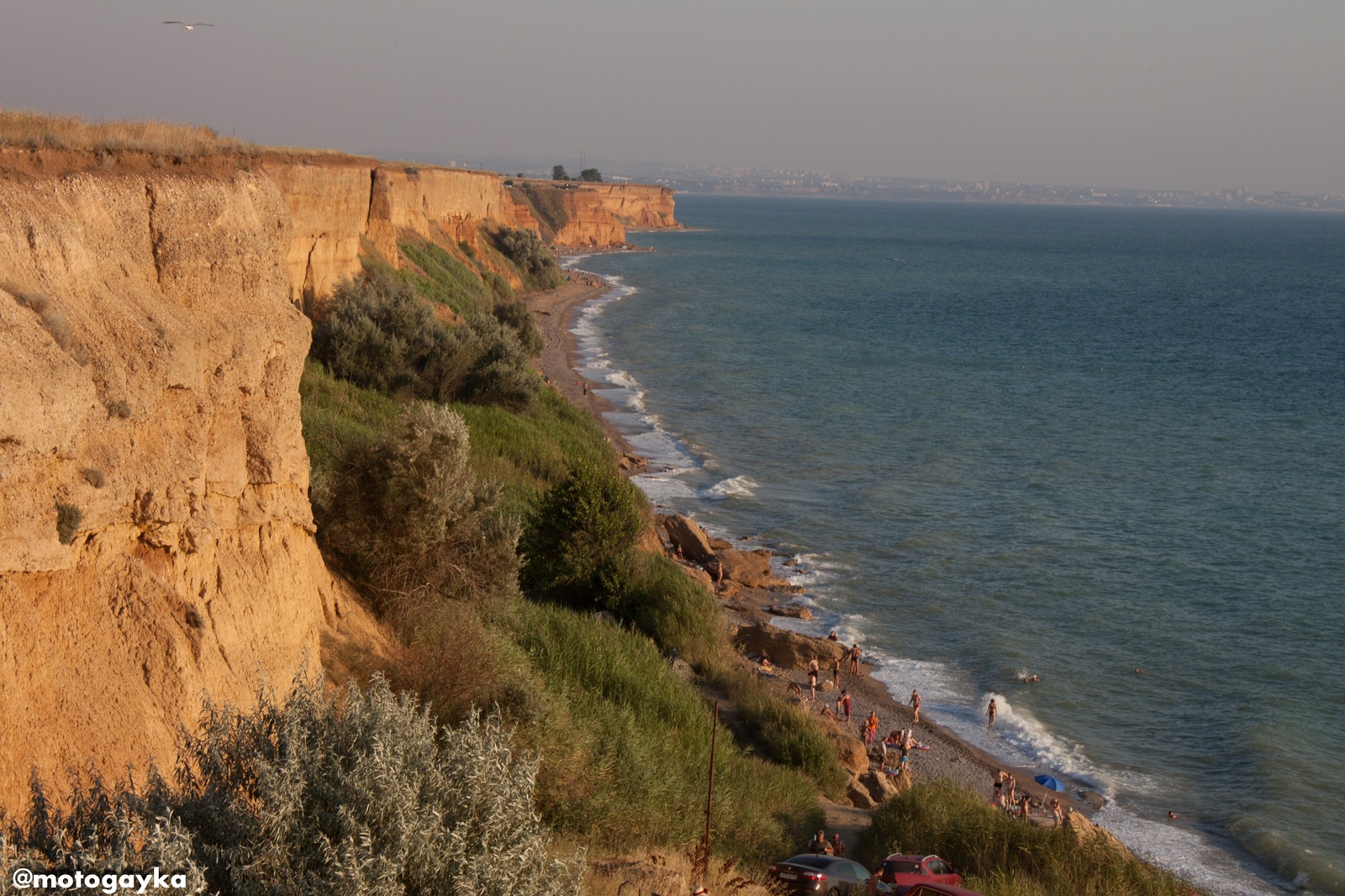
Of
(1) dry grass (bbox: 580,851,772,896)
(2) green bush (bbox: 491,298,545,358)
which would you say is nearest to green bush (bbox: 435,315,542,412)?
(2) green bush (bbox: 491,298,545,358)

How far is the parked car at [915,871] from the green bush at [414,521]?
6.42 meters

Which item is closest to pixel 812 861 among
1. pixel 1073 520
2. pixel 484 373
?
pixel 484 373

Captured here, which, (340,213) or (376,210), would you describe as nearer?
(340,213)

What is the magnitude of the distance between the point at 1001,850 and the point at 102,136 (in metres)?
13.4

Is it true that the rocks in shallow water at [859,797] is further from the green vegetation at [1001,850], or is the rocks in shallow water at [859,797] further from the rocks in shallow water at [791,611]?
the rocks in shallow water at [791,611]

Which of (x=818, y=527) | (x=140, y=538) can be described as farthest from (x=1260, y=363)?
(x=140, y=538)

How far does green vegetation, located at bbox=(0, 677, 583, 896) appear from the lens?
5859 mm

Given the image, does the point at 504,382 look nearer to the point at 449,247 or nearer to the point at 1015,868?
the point at 1015,868

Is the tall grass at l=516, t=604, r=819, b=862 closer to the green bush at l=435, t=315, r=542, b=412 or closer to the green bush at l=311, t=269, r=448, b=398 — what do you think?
the green bush at l=311, t=269, r=448, b=398

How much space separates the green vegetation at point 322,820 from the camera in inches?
231

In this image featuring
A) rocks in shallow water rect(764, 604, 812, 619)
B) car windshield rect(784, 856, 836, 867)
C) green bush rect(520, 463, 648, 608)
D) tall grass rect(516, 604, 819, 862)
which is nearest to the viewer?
tall grass rect(516, 604, 819, 862)

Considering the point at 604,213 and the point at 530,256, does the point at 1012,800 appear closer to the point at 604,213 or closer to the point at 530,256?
the point at 530,256

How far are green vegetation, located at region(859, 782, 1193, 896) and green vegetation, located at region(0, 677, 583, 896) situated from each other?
29.0ft

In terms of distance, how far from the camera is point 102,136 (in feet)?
33.9
